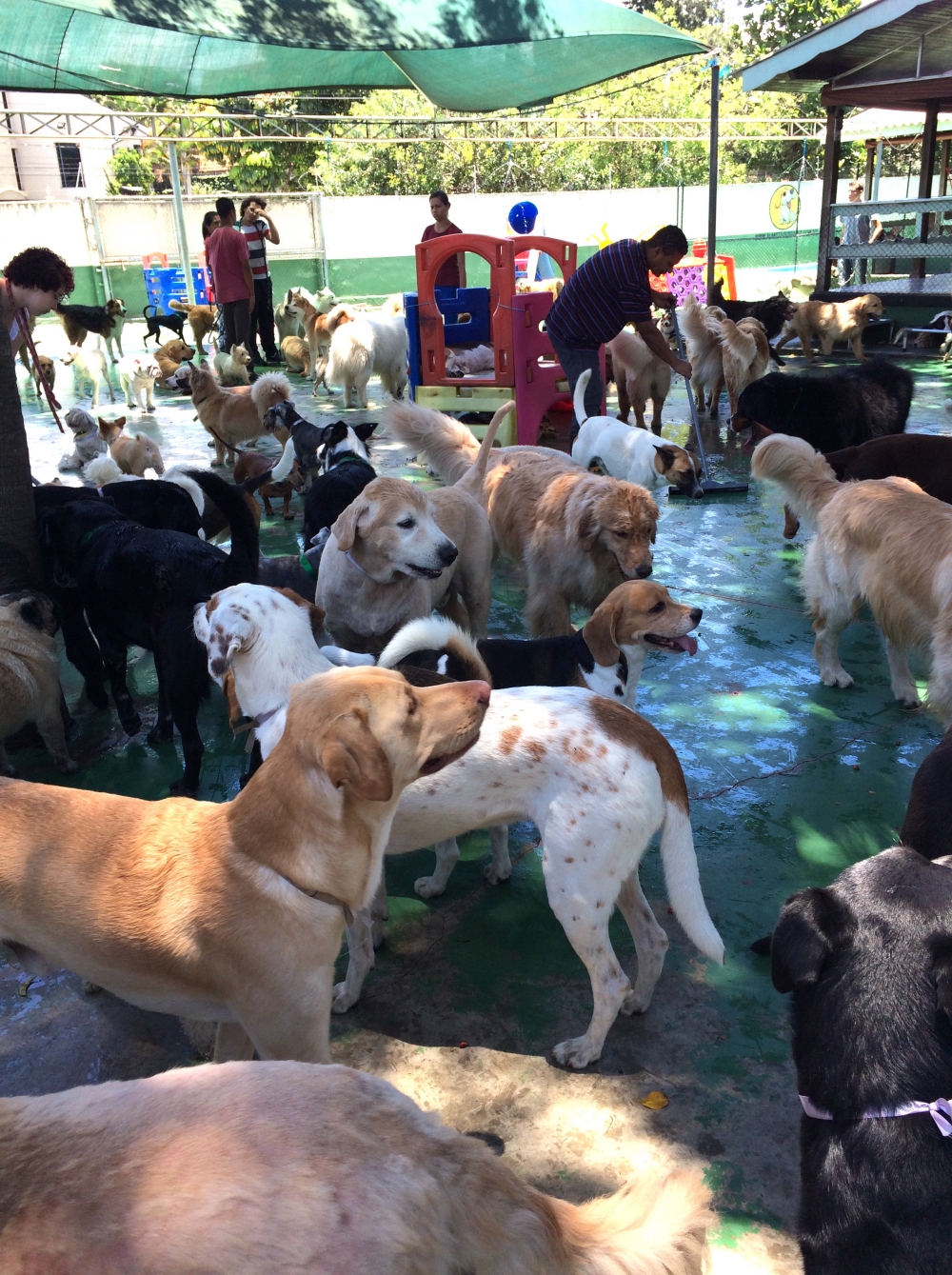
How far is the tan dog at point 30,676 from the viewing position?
161 inches

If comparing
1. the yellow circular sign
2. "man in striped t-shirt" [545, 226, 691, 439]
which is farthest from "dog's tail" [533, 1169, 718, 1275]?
the yellow circular sign

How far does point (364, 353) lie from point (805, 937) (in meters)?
11.0

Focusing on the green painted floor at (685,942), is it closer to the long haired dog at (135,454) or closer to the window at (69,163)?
the long haired dog at (135,454)

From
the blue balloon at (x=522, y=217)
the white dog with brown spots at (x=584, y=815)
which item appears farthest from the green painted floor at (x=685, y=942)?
the blue balloon at (x=522, y=217)

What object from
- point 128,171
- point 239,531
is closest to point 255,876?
point 239,531

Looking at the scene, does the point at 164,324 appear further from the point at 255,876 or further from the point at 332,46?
the point at 255,876

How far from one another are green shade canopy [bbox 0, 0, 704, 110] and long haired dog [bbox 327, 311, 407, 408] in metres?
2.97

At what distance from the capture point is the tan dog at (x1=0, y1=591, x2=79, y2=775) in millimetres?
4090

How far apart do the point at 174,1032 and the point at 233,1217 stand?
1786 millimetres

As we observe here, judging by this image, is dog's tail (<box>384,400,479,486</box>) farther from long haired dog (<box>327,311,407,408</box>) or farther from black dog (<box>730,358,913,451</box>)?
long haired dog (<box>327,311,407,408</box>)

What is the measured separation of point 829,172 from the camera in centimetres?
1441

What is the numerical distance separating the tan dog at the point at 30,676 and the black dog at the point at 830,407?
582 cm

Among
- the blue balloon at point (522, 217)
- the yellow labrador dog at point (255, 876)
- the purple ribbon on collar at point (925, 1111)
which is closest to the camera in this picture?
the purple ribbon on collar at point (925, 1111)

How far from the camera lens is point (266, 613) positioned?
314 cm
